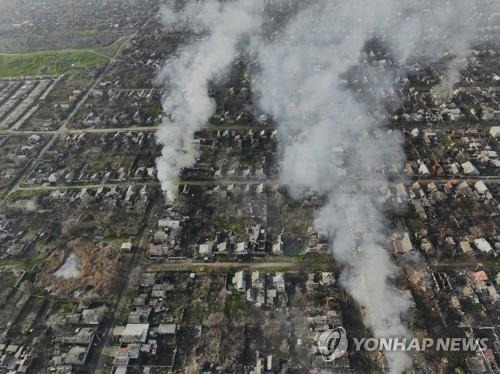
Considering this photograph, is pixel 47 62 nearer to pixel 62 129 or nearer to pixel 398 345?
pixel 62 129

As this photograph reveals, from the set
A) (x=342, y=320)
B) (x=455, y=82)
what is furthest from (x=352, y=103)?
(x=342, y=320)

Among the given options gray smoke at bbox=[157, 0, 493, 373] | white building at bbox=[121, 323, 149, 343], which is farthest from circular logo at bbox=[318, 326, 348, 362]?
white building at bbox=[121, 323, 149, 343]

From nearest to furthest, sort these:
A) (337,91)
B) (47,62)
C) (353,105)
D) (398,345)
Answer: (398,345)
(353,105)
(337,91)
(47,62)

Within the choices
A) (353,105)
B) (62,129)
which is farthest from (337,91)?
(62,129)

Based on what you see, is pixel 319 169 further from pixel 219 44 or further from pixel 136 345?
pixel 219 44

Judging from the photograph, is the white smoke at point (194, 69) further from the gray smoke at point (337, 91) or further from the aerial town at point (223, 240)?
the aerial town at point (223, 240)

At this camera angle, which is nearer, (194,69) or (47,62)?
(194,69)
